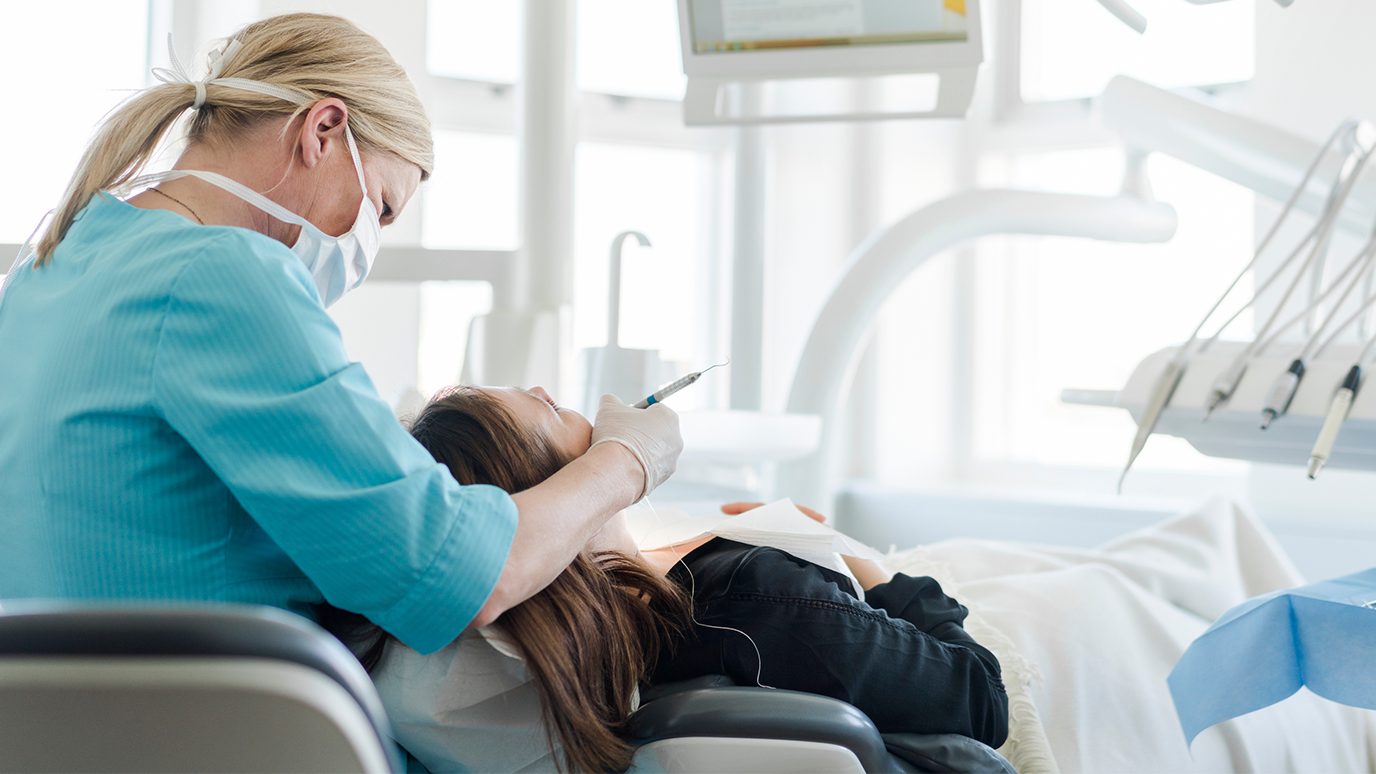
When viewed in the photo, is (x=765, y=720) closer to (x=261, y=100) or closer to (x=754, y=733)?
(x=754, y=733)

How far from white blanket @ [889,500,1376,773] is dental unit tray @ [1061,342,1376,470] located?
1.01 ft

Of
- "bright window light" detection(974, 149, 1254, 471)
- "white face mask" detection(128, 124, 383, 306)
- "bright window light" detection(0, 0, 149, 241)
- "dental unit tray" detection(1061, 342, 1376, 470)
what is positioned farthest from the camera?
"bright window light" detection(974, 149, 1254, 471)

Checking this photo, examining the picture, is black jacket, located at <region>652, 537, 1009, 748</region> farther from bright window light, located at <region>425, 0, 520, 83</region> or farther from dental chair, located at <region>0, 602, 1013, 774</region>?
bright window light, located at <region>425, 0, 520, 83</region>

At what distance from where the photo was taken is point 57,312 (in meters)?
1.03

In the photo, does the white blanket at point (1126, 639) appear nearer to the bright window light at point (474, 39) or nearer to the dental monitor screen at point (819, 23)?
the dental monitor screen at point (819, 23)

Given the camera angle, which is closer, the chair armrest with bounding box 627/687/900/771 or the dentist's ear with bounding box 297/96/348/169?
the chair armrest with bounding box 627/687/900/771

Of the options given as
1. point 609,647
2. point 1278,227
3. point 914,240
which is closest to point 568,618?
point 609,647

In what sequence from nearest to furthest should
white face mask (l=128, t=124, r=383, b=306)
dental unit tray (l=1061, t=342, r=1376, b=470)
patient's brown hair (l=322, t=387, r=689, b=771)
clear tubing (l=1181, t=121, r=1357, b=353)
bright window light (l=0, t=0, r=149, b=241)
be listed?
patient's brown hair (l=322, t=387, r=689, b=771)
white face mask (l=128, t=124, r=383, b=306)
dental unit tray (l=1061, t=342, r=1376, b=470)
clear tubing (l=1181, t=121, r=1357, b=353)
bright window light (l=0, t=0, r=149, b=241)

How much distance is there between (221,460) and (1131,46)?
9.86 ft

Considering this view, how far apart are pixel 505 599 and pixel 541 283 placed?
121 cm

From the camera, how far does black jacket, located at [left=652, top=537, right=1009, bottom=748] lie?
1.17 m

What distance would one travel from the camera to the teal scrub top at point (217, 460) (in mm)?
931

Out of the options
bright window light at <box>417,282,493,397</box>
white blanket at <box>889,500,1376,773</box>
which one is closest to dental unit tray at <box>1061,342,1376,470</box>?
white blanket at <box>889,500,1376,773</box>

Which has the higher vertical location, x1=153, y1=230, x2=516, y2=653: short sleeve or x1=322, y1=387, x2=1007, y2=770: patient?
x1=153, y1=230, x2=516, y2=653: short sleeve
